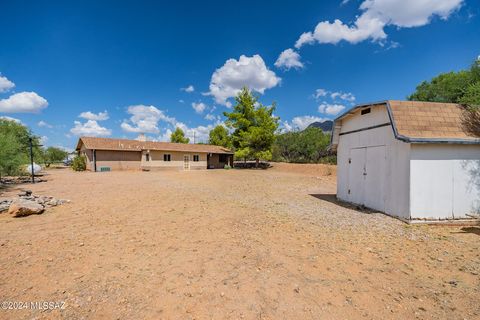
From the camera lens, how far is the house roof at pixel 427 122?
21.3 feet

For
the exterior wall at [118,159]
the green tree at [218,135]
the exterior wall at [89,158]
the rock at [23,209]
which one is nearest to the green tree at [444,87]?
the rock at [23,209]

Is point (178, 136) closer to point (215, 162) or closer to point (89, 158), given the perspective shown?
point (215, 162)

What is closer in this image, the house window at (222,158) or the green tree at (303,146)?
the house window at (222,158)

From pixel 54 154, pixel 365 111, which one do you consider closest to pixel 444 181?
pixel 365 111

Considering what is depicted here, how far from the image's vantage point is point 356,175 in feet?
29.8

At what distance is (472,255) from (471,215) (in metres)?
2.99

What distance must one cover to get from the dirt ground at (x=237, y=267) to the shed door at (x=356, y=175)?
180cm

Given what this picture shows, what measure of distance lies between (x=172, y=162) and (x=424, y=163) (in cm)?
2624

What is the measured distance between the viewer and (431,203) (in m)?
6.58

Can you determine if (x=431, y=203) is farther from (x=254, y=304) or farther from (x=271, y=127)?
(x=271, y=127)

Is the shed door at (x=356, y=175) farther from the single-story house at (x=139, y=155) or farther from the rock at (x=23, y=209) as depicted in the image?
the single-story house at (x=139, y=155)

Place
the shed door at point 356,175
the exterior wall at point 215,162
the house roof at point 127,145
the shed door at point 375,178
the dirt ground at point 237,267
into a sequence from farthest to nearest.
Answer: the exterior wall at point 215,162
the house roof at point 127,145
the shed door at point 356,175
the shed door at point 375,178
the dirt ground at point 237,267

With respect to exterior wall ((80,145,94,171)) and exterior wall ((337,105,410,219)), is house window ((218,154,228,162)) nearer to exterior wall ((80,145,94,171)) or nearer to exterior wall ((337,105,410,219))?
exterior wall ((80,145,94,171))

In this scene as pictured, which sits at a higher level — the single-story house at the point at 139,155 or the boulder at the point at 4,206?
the single-story house at the point at 139,155
